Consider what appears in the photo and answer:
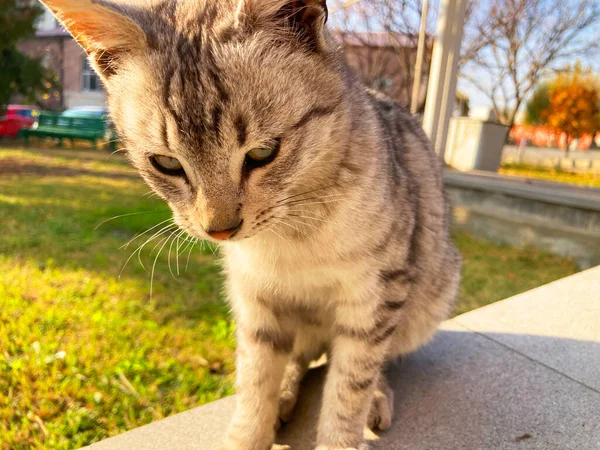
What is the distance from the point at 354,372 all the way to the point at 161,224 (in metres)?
1.30

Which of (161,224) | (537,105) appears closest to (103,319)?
(161,224)

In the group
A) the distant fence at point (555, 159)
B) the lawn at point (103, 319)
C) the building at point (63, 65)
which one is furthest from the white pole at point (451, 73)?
the building at point (63, 65)

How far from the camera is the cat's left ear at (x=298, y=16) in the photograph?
1.06 metres

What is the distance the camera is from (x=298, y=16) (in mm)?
1123

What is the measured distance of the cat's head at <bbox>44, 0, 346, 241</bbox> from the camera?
1.02 meters

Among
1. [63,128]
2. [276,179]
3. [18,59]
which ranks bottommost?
[63,128]

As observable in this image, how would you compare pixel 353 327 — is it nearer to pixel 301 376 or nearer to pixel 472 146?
pixel 301 376

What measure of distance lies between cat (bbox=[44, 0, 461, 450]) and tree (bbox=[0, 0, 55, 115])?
26.3 ft

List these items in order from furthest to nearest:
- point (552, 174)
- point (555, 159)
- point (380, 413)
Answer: point (555, 159) → point (552, 174) → point (380, 413)

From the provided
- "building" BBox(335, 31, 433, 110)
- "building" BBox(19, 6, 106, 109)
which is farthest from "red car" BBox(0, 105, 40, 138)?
"building" BBox(335, 31, 433, 110)

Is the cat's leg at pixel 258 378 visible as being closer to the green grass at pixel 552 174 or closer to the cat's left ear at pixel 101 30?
the cat's left ear at pixel 101 30

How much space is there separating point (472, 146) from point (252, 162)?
23.4 feet

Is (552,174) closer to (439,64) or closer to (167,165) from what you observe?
(439,64)

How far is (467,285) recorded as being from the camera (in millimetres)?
3717
